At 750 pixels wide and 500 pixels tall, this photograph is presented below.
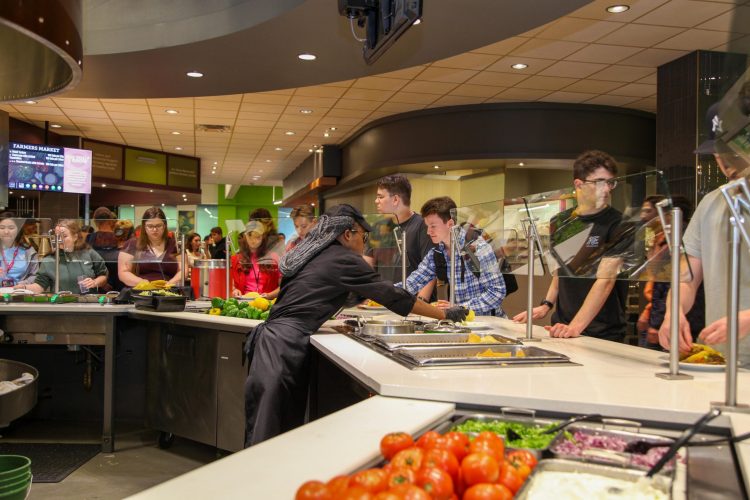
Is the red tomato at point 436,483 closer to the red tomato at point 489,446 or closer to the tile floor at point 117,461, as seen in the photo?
the red tomato at point 489,446

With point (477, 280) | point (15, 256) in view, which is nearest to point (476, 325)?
point (477, 280)

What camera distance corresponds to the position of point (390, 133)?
31.4 feet

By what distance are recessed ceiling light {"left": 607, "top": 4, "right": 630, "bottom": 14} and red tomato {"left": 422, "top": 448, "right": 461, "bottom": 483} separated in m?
4.97

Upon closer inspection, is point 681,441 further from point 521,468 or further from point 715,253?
point 715,253

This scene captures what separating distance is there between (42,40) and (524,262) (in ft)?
8.40

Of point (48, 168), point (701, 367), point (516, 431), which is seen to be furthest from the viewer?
point (48, 168)

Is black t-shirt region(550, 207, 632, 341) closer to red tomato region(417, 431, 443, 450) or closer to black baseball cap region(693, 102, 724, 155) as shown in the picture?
black baseball cap region(693, 102, 724, 155)

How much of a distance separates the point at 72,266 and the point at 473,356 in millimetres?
3984

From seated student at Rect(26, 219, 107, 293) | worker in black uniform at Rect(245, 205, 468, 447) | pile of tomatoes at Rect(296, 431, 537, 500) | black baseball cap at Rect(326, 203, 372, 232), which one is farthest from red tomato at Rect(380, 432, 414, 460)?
seated student at Rect(26, 219, 107, 293)

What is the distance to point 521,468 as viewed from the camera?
1.21 meters

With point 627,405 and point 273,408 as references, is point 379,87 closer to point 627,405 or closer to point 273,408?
point 273,408

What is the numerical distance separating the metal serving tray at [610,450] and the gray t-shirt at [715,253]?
1.23 metres

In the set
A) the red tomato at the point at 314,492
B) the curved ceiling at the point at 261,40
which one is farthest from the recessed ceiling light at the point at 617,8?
the red tomato at the point at 314,492

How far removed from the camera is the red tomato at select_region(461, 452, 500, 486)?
113 cm
